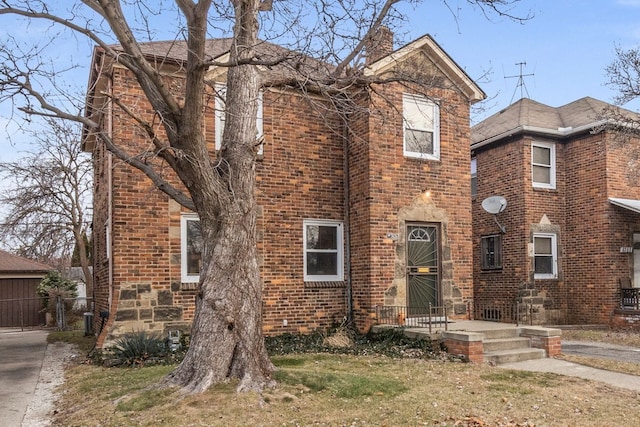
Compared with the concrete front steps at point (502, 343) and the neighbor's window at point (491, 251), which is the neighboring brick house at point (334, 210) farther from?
the neighbor's window at point (491, 251)

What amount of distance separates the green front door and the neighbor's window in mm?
5205

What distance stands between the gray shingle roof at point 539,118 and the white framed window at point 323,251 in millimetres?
7187

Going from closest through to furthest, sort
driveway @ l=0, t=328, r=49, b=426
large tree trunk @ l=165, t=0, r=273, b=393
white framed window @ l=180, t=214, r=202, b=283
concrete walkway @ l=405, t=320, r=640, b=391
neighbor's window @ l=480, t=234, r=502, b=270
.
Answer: large tree trunk @ l=165, t=0, r=273, b=393
driveway @ l=0, t=328, r=49, b=426
concrete walkway @ l=405, t=320, r=640, b=391
white framed window @ l=180, t=214, r=202, b=283
neighbor's window @ l=480, t=234, r=502, b=270

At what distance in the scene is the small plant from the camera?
30.0 ft

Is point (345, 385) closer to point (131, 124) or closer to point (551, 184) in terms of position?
point (131, 124)

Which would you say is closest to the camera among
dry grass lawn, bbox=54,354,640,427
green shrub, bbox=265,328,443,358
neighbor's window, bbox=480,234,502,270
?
dry grass lawn, bbox=54,354,640,427

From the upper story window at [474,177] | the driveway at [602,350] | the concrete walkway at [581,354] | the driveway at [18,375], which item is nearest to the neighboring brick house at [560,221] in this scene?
the upper story window at [474,177]

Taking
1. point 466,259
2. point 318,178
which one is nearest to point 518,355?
point 466,259

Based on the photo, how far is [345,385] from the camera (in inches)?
270

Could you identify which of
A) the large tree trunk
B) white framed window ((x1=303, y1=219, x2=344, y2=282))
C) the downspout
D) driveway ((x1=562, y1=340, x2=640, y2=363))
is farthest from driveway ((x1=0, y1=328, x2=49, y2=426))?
driveway ((x1=562, y1=340, x2=640, y2=363))

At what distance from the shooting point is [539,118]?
17031 millimetres

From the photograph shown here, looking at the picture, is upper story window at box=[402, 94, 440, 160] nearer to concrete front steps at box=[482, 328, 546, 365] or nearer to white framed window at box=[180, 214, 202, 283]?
concrete front steps at box=[482, 328, 546, 365]

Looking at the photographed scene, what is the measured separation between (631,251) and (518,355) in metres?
8.46

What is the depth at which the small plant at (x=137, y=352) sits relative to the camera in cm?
914
